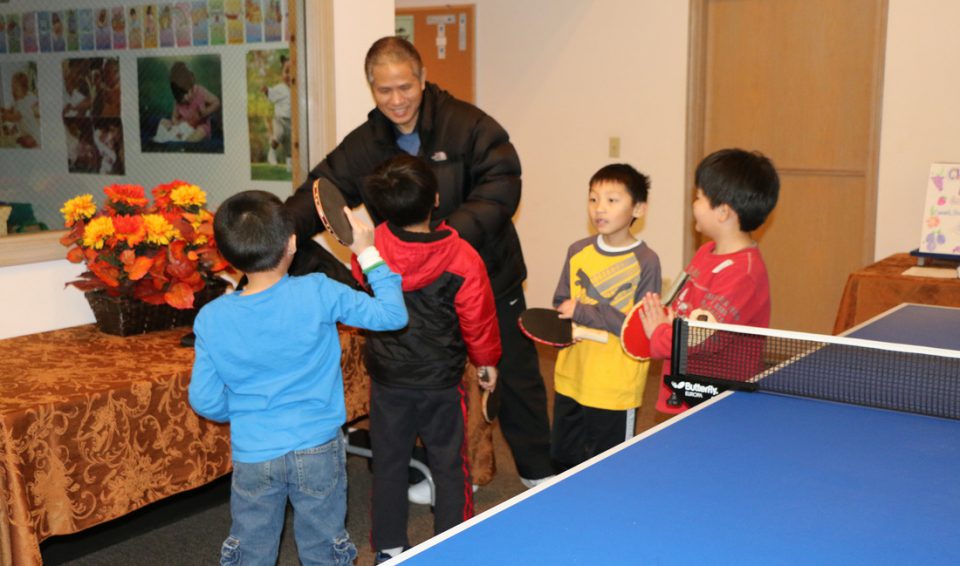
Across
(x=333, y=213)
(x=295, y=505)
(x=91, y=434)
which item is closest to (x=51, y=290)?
(x=91, y=434)

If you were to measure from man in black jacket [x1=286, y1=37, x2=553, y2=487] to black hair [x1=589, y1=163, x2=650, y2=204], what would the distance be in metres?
0.35

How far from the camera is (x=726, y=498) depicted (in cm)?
169

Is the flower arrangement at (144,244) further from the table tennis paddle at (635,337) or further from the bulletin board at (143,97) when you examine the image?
the table tennis paddle at (635,337)

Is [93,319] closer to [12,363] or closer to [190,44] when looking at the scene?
Result: [12,363]

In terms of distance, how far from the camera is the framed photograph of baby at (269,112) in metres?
4.29

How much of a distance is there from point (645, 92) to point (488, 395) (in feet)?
12.6

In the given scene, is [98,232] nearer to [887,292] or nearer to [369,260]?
[369,260]

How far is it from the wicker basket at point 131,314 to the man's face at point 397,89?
0.94 meters

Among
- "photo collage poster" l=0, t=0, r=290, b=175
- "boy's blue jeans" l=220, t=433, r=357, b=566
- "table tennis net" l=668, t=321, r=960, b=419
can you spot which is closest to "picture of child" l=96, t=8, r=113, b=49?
"photo collage poster" l=0, t=0, r=290, b=175

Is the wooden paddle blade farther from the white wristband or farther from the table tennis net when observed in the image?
the white wristband

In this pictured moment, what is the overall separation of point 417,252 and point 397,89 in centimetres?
67

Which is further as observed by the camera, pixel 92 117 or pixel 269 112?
pixel 92 117

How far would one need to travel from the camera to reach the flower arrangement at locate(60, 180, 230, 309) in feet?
10.5

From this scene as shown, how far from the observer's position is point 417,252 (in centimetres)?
284
